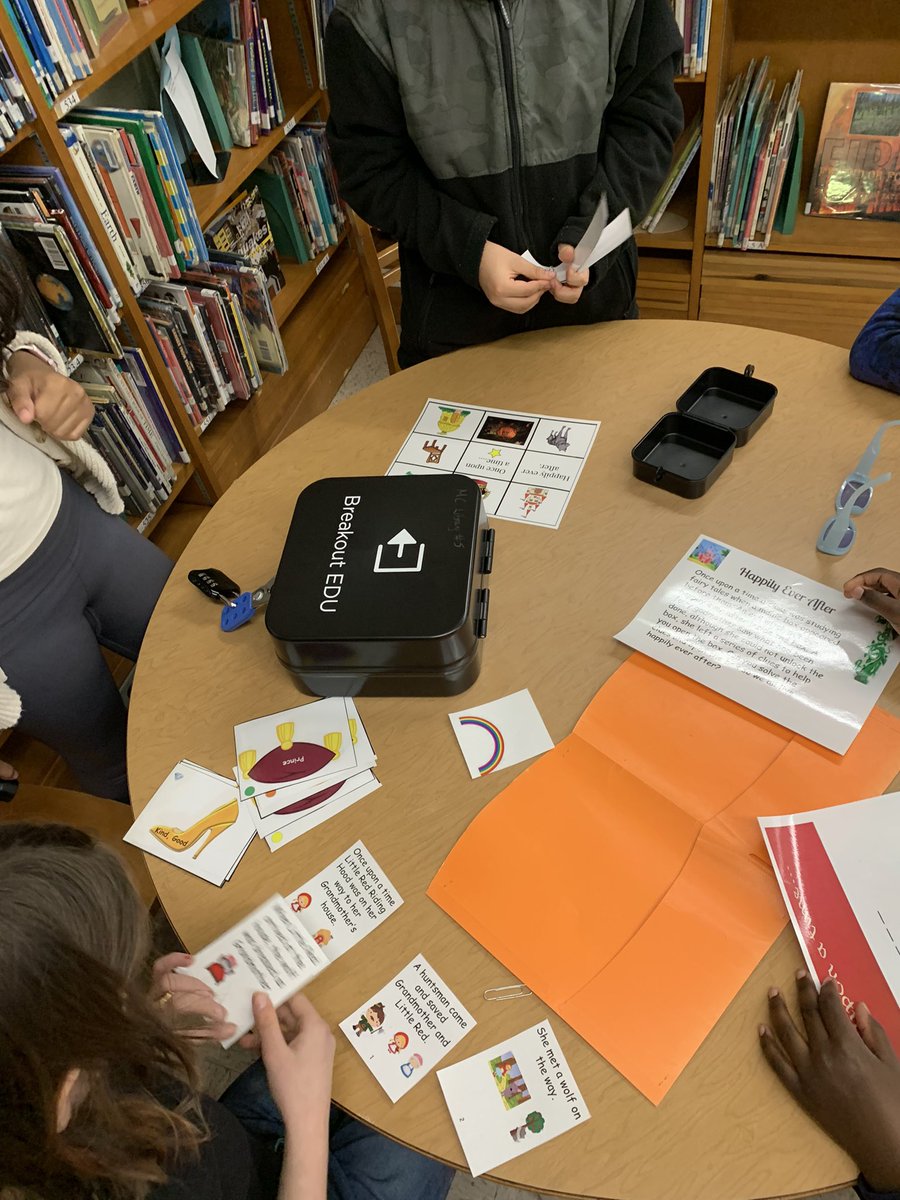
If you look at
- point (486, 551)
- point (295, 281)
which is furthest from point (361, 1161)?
point (295, 281)

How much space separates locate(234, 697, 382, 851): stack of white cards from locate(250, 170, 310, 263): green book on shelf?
6.29 feet

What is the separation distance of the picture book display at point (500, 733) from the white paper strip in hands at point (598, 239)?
68cm

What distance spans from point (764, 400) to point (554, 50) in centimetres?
60

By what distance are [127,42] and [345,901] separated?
1.68m

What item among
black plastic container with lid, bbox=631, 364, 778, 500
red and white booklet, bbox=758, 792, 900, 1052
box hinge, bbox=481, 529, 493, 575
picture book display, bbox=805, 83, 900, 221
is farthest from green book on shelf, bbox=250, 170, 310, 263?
red and white booklet, bbox=758, 792, 900, 1052

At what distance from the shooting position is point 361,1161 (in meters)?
0.89

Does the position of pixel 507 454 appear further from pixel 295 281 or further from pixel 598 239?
pixel 295 281

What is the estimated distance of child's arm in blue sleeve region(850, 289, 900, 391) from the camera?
1.14 meters

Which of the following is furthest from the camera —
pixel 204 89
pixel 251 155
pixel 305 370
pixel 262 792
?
pixel 305 370

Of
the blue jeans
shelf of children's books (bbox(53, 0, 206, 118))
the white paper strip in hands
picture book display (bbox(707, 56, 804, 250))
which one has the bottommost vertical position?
the blue jeans

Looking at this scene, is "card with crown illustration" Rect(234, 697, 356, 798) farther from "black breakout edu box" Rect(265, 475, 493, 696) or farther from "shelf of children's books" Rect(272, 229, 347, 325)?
"shelf of children's books" Rect(272, 229, 347, 325)

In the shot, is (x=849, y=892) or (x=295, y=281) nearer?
(x=849, y=892)

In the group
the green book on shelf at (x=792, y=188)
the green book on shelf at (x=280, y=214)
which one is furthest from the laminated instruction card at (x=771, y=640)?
the green book on shelf at (x=280, y=214)

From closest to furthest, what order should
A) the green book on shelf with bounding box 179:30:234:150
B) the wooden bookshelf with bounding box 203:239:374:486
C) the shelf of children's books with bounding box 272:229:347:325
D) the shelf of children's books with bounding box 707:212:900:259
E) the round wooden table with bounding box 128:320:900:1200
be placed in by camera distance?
the round wooden table with bounding box 128:320:900:1200, the green book on shelf with bounding box 179:30:234:150, the shelf of children's books with bounding box 707:212:900:259, the wooden bookshelf with bounding box 203:239:374:486, the shelf of children's books with bounding box 272:229:347:325
